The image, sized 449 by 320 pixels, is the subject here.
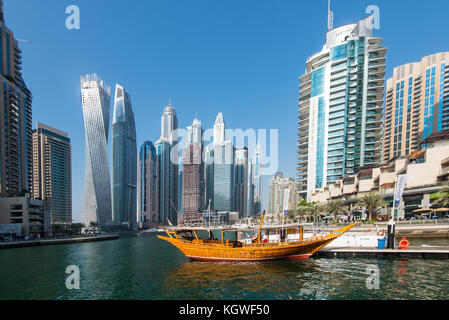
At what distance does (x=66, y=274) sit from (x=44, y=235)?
75.3 metres

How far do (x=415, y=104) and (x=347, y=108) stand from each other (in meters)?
65.5

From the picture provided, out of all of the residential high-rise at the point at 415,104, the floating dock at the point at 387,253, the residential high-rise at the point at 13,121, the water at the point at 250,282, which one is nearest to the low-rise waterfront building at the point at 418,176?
the floating dock at the point at 387,253

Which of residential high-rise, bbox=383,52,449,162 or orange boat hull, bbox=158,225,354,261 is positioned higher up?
residential high-rise, bbox=383,52,449,162

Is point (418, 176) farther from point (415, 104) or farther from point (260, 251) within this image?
point (415, 104)

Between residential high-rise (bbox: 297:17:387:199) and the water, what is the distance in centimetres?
7593

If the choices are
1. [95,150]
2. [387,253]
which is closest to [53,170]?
[95,150]

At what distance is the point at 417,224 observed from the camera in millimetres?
45781

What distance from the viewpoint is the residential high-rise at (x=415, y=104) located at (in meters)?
120

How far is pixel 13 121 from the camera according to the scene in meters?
101

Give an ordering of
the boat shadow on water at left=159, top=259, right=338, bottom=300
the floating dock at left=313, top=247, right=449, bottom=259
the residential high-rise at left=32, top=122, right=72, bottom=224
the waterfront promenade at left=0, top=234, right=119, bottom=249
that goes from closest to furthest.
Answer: the boat shadow on water at left=159, top=259, right=338, bottom=300, the floating dock at left=313, top=247, right=449, bottom=259, the waterfront promenade at left=0, top=234, right=119, bottom=249, the residential high-rise at left=32, top=122, right=72, bottom=224

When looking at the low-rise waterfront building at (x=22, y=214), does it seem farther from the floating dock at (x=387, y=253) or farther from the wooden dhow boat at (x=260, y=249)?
the floating dock at (x=387, y=253)

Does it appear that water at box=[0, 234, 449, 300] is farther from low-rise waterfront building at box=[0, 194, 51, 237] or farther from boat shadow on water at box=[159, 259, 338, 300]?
low-rise waterfront building at box=[0, 194, 51, 237]

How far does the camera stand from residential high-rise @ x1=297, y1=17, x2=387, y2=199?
94.9 meters

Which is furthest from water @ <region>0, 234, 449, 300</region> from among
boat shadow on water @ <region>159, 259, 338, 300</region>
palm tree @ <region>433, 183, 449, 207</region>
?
palm tree @ <region>433, 183, 449, 207</region>
